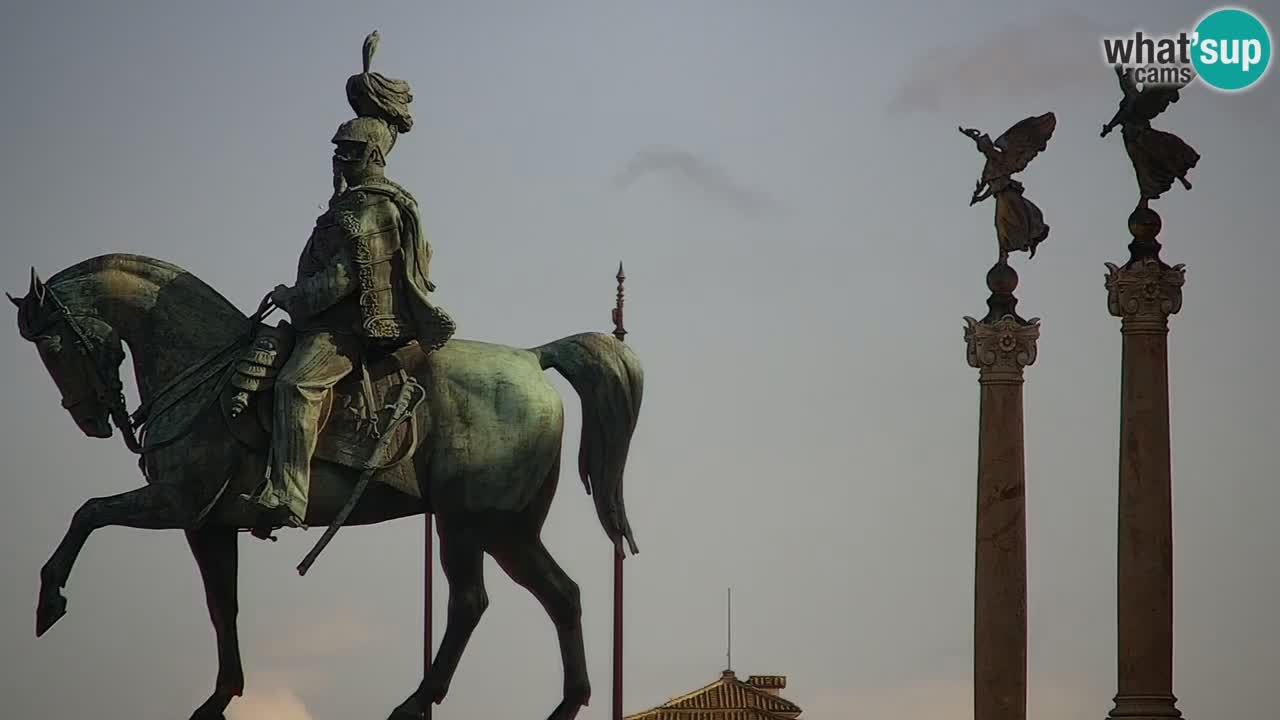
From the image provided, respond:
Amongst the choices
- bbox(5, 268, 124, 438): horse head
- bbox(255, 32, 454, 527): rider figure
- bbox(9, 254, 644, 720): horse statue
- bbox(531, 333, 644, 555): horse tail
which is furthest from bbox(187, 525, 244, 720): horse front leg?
bbox(531, 333, 644, 555): horse tail

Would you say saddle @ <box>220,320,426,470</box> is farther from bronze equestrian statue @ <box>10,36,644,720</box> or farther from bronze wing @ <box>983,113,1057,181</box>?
bronze wing @ <box>983,113,1057,181</box>

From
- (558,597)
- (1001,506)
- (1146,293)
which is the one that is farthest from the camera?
(1001,506)

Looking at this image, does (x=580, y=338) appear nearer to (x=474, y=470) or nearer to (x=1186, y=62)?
(x=474, y=470)

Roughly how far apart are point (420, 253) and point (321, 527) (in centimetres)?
198

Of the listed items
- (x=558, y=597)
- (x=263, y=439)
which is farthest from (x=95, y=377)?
(x=558, y=597)

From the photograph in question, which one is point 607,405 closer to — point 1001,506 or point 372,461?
point 372,461

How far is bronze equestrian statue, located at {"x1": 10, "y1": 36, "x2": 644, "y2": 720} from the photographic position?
84.0 feet

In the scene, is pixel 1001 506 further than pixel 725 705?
No

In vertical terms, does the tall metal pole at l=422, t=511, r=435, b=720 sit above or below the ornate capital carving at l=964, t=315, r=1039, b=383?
below

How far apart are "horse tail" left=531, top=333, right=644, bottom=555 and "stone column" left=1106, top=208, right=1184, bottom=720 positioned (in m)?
10.4

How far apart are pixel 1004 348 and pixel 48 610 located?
13.8 m

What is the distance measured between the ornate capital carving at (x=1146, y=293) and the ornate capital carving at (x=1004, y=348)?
3.58 feet

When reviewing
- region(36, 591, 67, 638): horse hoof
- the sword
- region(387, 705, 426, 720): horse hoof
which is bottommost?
region(387, 705, 426, 720): horse hoof

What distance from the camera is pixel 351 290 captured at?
25750 mm
